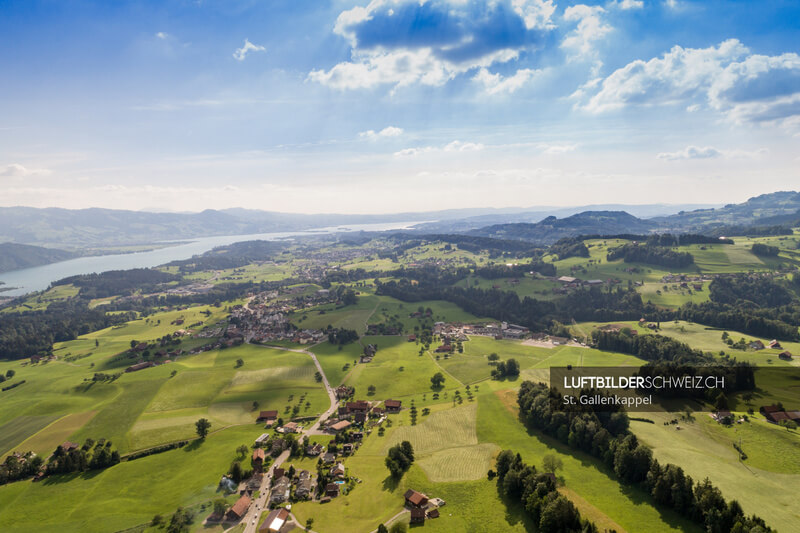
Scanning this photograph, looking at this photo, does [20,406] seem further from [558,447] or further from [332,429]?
[558,447]

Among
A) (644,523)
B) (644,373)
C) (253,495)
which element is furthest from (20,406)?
(644,373)

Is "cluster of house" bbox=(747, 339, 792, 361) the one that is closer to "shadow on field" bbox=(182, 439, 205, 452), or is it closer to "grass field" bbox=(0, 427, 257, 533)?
"grass field" bbox=(0, 427, 257, 533)

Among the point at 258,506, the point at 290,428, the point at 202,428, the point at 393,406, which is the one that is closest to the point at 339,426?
the point at 290,428

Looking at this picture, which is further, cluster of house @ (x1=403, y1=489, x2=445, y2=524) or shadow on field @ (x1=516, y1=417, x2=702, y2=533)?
cluster of house @ (x1=403, y1=489, x2=445, y2=524)

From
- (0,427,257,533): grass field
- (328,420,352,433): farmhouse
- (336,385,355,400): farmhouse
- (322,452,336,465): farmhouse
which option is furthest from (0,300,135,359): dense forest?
(322,452,336,465): farmhouse

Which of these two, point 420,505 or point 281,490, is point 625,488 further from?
point 281,490

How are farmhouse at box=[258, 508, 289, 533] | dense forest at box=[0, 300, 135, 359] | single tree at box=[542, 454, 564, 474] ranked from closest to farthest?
1. farmhouse at box=[258, 508, 289, 533]
2. single tree at box=[542, 454, 564, 474]
3. dense forest at box=[0, 300, 135, 359]

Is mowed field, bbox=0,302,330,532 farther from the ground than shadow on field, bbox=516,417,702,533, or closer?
closer
